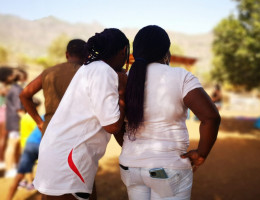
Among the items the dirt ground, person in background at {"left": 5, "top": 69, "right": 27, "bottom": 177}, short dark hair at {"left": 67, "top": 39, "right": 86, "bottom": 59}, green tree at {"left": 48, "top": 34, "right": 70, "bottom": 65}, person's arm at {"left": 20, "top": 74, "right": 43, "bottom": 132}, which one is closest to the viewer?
person's arm at {"left": 20, "top": 74, "right": 43, "bottom": 132}

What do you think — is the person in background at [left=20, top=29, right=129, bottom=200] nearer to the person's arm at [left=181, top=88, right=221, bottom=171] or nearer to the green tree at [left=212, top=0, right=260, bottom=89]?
the person's arm at [left=181, top=88, right=221, bottom=171]

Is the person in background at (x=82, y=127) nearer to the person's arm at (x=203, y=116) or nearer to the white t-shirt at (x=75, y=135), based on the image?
the white t-shirt at (x=75, y=135)

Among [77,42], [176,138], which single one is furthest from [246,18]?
[176,138]

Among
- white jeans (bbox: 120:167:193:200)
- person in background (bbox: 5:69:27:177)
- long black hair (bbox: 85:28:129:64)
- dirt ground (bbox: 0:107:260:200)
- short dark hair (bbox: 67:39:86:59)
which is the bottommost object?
dirt ground (bbox: 0:107:260:200)

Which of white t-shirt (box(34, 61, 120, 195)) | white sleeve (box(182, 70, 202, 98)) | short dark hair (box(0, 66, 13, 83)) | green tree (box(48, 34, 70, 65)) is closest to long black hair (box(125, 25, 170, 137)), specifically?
white t-shirt (box(34, 61, 120, 195))

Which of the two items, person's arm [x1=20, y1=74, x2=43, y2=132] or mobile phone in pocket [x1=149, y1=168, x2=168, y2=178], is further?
person's arm [x1=20, y1=74, x2=43, y2=132]

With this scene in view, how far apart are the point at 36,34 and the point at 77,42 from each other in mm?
128341

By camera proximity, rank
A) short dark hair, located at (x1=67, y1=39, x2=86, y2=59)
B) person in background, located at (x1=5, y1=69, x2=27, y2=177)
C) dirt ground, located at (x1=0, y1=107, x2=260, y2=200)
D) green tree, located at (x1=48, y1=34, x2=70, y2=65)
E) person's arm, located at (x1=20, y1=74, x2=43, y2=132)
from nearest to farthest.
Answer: person's arm, located at (x1=20, y1=74, x2=43, y2=132) → short dark hair, located at (x1=67, y1=39, x2=86, y2=59) → dirt ground, located at (x1=0, y1=107, x2=260, y2=200) → person in background, located at (x1=5, y1=69, x2=27, y2=177) → green tree, located at (x1=48, y1=34, x2=70, y2=65)

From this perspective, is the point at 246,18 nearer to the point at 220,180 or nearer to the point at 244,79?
the point at 244,79

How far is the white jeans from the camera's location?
5.16 feet

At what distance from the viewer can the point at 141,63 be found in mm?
1605

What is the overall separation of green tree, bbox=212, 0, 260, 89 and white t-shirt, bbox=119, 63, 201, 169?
326 inches

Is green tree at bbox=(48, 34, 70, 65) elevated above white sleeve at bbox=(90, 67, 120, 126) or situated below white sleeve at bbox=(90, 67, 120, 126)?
below

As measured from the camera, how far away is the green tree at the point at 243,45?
9062mm
